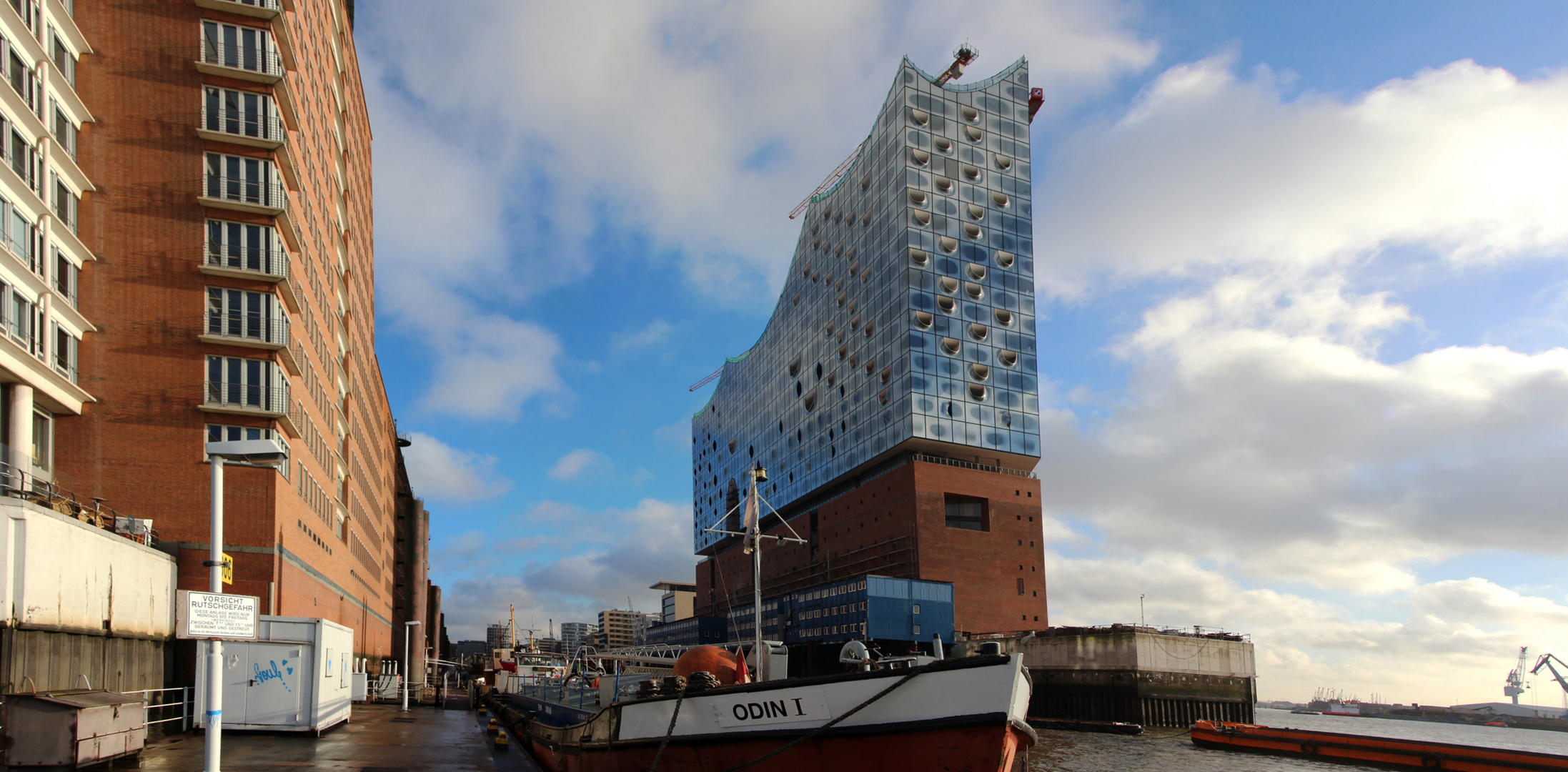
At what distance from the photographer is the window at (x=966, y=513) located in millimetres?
103938

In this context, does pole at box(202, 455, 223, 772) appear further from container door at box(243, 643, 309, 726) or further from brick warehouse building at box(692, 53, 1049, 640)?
brick warehouse building at box(692, 53, 1049, 640)

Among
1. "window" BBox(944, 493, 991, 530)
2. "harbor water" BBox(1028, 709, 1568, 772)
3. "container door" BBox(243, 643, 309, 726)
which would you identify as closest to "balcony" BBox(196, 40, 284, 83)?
"container door" BBox(243, 643, 309, 726)

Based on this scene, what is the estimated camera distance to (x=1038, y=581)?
104m

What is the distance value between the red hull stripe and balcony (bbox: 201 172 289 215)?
1437 inches

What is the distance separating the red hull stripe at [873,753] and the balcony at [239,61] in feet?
134

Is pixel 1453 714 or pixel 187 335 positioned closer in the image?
pixel 187 335

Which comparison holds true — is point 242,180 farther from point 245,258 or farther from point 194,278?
point 194,278

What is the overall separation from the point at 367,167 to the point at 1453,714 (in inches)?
9023

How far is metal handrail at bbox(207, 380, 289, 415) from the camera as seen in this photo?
42750 millimetres

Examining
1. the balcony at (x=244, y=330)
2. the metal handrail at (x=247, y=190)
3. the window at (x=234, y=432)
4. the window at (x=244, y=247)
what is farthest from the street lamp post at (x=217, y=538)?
the metal handrail at (x=247, y=190)

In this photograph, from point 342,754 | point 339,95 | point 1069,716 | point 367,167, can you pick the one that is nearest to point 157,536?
point 342,754

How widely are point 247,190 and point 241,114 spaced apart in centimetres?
384

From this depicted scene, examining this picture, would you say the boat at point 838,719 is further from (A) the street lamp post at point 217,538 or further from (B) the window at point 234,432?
(B) the window at point 234,432

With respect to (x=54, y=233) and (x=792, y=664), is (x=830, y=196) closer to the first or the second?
(x=792, y=664)
